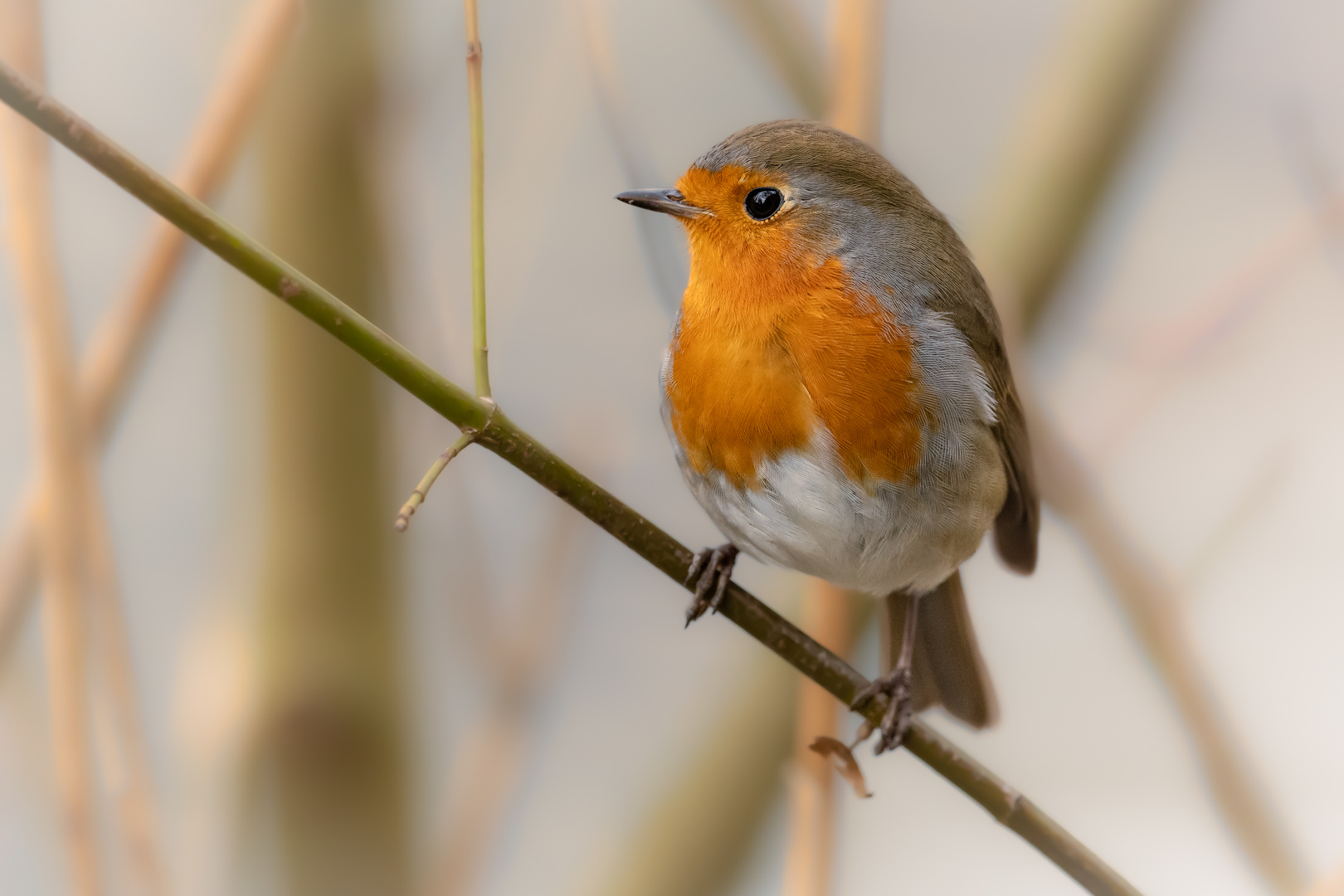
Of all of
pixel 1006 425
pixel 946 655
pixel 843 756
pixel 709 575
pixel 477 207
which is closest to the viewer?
pixel 477 207

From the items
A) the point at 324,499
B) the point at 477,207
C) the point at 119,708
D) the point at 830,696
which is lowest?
the point at 119,708

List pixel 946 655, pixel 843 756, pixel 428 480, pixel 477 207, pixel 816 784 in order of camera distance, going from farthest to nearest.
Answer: pixel 946 655, pixel 816 784, pixel 843 756, pixel 477 207, pixel 428 480

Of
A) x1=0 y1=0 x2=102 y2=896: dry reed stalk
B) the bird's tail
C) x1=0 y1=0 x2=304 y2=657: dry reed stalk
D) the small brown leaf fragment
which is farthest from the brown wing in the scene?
x1=0 y1=0 x2=102 y2=896: dry reed stalk

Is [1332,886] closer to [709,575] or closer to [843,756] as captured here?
[843,756]

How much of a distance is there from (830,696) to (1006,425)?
1.75ft

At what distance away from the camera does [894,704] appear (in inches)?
67.2

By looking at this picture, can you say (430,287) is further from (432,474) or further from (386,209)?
(432,474)

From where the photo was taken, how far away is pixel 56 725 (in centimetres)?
132

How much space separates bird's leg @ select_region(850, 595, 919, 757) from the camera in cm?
148

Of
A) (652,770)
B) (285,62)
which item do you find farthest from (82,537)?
(652,770)

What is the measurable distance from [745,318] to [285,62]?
819 millimetres

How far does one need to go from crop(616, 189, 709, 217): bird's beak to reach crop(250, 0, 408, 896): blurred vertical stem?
426 millimetres

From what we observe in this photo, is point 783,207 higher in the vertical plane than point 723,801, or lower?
higher

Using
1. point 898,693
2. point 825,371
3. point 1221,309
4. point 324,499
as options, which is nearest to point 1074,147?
point 1221,309
